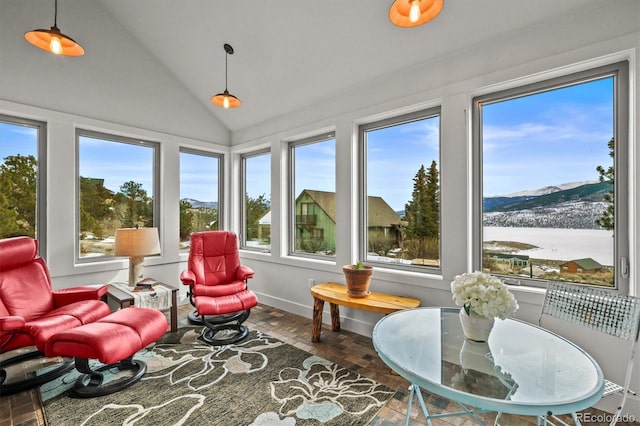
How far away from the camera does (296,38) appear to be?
3.04 m

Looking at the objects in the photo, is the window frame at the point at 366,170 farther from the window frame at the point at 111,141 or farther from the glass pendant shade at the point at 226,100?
the window frame at the point at 111,141

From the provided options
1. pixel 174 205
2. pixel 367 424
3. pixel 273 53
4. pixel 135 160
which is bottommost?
pixel 367 424

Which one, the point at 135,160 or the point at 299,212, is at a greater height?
the point at 135,160

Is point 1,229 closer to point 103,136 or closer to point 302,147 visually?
Answer: point 103,136

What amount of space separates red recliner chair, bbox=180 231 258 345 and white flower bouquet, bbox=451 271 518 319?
88.4 inches

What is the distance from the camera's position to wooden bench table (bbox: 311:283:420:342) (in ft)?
8.71

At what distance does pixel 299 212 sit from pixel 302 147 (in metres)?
0.89

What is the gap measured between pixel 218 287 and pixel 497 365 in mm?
2787

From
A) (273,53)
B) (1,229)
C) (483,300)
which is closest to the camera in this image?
(483,300)

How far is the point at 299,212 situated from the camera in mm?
4238

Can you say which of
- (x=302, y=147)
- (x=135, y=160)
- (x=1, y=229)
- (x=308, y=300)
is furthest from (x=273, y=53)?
(x=1, y=229)

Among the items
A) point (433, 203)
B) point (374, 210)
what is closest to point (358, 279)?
point (374, 210)

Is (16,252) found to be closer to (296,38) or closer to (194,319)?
(194,319)

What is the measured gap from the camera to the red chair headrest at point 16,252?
2539 mm
